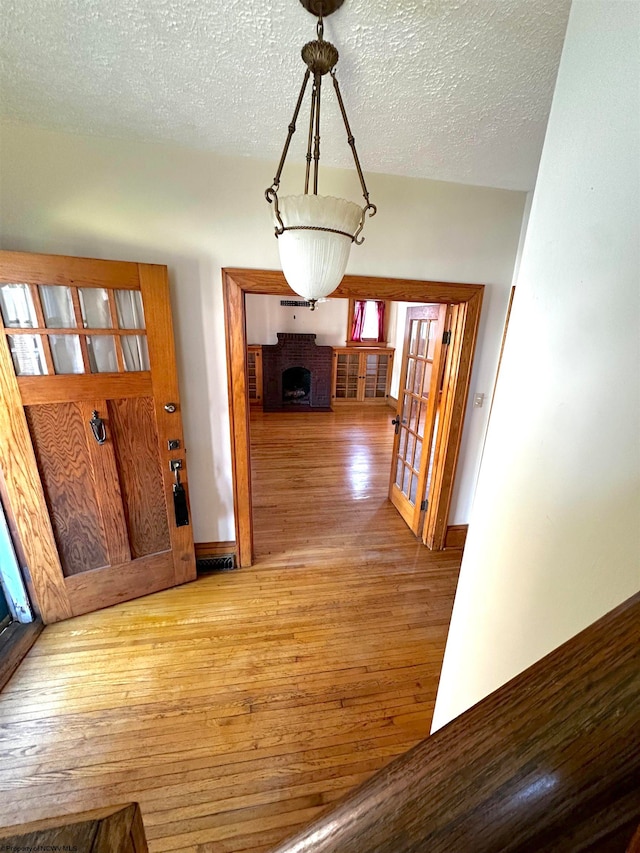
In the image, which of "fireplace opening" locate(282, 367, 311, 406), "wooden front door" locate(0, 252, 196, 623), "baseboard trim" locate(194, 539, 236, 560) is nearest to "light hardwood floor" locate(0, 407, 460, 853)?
"baseboard trim" locate(194, 539, 236, 560)

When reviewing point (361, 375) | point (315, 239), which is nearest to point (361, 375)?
point (361, 375)

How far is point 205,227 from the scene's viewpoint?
184 cm

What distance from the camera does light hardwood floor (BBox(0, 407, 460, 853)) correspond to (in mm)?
1230

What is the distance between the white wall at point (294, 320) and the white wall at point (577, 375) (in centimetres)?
638

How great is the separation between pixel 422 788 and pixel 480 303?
2.46 meters

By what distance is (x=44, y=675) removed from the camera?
1.64m

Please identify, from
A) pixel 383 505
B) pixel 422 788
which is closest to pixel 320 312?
pixel 383 505

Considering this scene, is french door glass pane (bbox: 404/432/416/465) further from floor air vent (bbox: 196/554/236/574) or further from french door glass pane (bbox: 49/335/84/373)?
french door glass pane (bbox: 49/335/84/373)

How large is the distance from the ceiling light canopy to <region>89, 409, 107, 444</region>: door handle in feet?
4.44

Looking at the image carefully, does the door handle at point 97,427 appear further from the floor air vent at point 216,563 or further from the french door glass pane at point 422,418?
the french door glass pane at point 422,418

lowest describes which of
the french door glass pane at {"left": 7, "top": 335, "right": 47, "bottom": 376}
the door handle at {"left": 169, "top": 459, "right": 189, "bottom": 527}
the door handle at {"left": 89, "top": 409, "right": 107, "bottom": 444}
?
the door handle at {"left": 169, "top": 459, "right": 189, "bottom": 527}

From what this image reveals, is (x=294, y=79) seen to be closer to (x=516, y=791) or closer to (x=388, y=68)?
(x=388, y=68)

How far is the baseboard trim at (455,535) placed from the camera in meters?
2.69

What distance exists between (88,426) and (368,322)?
6.39 meters
